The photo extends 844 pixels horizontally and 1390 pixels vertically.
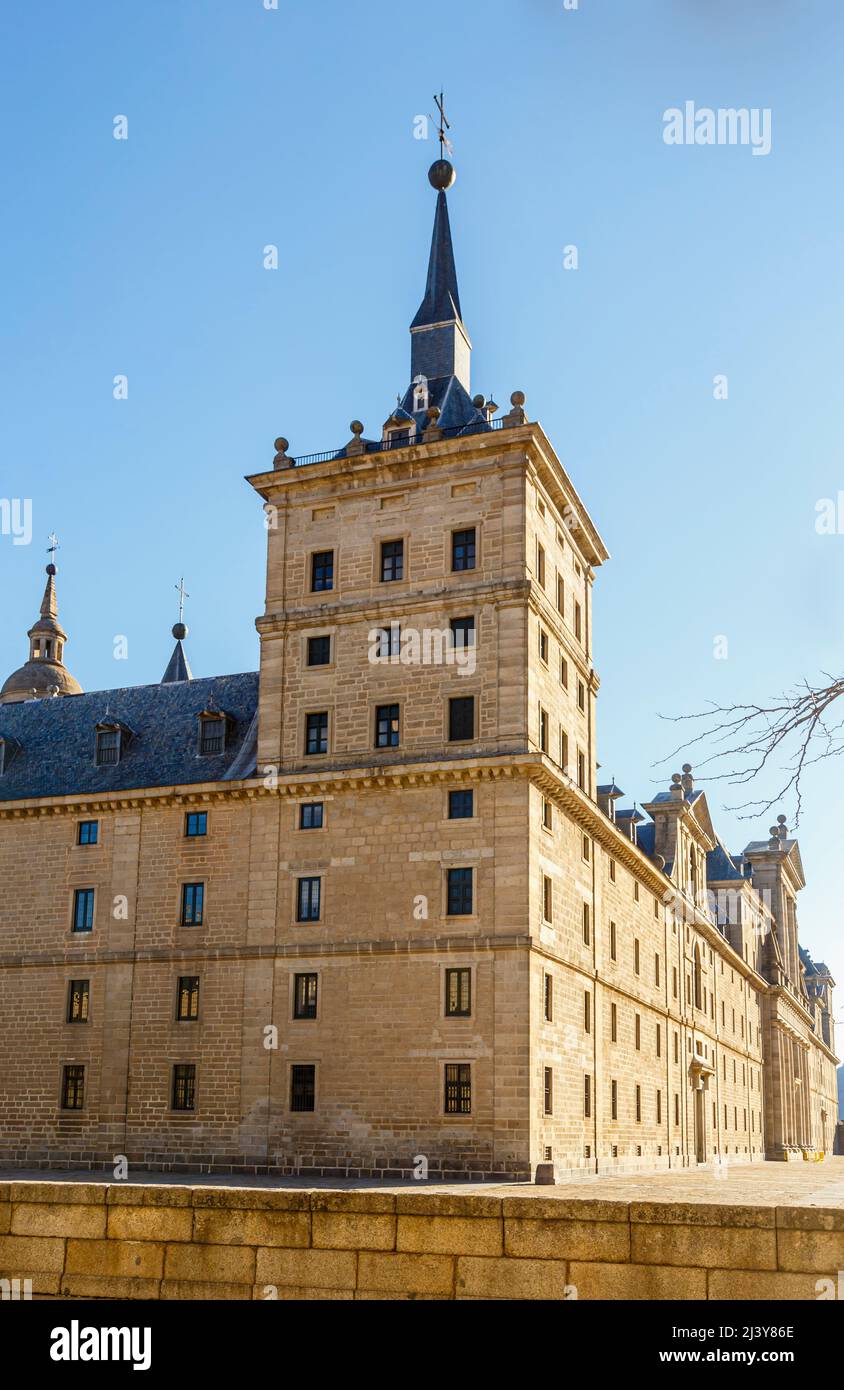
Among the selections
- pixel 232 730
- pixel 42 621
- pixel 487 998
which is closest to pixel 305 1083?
pixel 487 998

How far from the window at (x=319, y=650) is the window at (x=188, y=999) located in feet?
36.4

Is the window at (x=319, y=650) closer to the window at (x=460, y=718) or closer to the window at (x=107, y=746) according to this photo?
the window at (x=460, y=718)

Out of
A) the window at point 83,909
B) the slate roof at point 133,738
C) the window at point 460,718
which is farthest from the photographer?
the slate roof at point 133,738

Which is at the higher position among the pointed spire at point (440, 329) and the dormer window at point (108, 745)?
the pointed spire at point (440, 329)

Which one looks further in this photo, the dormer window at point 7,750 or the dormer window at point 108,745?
the dormer window at point 7,750

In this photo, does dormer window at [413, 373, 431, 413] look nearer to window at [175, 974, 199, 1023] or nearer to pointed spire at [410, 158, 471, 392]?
pointed spire at [410, 158, 471, 392]

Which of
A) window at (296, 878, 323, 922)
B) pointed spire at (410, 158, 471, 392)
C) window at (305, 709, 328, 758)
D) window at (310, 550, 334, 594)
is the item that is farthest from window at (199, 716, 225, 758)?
pointed spire at (410, 158, 471, 392)

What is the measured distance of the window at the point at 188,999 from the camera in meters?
45.8

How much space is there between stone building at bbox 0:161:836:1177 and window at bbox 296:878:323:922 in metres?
0.08

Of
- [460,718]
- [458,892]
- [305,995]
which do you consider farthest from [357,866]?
[460,718]

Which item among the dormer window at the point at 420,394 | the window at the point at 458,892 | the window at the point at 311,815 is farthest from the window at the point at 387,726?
the dormer window at the point at 420,394

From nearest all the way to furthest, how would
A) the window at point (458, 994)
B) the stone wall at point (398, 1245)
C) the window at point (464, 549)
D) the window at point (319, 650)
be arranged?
the stone wall at point (398, 1245) → the window at point (458, 994) → the window at point (464, 549) → the window at point (319, 650)

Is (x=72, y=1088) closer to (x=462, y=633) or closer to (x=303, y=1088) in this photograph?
(x=303, y=1088)
